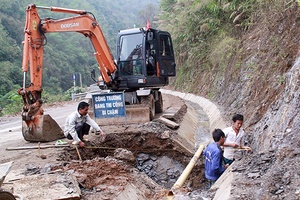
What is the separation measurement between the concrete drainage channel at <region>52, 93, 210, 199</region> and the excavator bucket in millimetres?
1162

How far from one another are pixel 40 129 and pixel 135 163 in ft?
8.96

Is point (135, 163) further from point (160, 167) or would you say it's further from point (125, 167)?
point (125, 167)

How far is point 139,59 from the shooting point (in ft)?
38.8

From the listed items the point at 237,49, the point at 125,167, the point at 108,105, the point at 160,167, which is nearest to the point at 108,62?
the point at 108,105

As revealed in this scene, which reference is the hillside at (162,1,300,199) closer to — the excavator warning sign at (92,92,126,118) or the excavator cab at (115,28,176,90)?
the excavator cab at (115,28,176,90)

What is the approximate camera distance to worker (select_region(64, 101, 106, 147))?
830 centimetres

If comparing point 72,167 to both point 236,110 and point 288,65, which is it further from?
point 236,110

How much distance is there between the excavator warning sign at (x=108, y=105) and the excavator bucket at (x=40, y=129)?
1.35m

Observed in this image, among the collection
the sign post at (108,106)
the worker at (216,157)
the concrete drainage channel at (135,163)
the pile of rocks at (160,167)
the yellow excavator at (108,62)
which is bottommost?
the pile of rocks at (160,167)

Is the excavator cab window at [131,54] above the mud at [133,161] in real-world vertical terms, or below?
above

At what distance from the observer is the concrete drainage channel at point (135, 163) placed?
247 inches

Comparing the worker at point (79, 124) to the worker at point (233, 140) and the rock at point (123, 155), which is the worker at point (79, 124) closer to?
the rock at point (123, 155)

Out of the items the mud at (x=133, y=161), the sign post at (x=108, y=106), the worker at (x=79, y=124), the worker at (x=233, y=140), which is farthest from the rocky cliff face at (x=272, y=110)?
the worker at (x=79, y=124)

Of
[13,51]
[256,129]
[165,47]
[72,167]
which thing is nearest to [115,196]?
[72,167]
